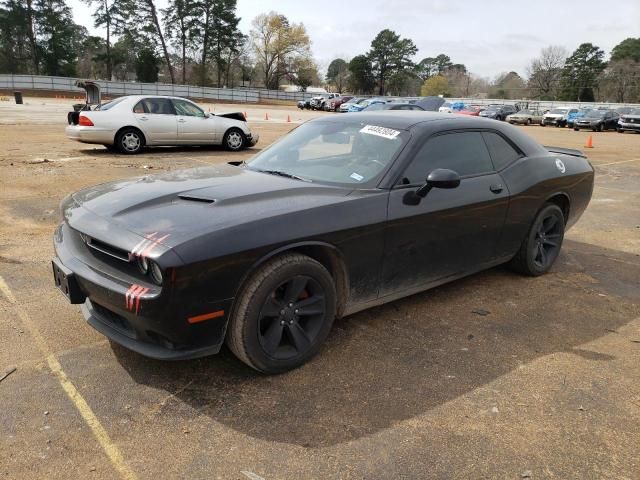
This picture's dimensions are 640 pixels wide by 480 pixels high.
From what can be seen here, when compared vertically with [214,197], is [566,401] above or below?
below

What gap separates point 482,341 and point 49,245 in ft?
14.1

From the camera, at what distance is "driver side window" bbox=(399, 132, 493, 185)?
373 centimetres

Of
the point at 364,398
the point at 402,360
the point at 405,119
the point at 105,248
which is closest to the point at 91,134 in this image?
the point at 405,119

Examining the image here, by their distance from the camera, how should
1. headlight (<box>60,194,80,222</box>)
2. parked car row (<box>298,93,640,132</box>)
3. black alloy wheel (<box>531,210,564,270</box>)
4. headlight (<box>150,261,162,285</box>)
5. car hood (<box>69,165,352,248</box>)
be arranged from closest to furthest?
headlight (<box>150,261,162,285</box>), car hood (<box>69,165,352,248</box>), headlight (<box>60,194,80,222</box>), black alloy wheel (<box>531,210,564,270</box>), parked car row (<box>298,93,640,132</box>)

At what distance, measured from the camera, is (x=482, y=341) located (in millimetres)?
3660

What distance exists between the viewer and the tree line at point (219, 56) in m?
65.3

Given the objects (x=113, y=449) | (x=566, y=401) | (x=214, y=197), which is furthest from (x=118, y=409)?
→ (x=566, y=401)

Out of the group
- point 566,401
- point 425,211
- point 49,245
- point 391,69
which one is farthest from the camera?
point 391,69

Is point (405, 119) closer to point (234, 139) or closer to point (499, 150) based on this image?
point (499, 150)

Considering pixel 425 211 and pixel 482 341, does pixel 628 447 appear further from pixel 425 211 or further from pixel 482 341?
pixel 425 211

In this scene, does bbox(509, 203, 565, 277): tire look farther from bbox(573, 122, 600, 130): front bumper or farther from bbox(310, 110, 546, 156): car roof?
bbox(573, 122, 600, 130): front bumper

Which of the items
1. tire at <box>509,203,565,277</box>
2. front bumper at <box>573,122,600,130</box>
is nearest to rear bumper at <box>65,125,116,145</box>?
tire at <box>509,203,565,277</box>

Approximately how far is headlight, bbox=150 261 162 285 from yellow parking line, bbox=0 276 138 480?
76 centimetres

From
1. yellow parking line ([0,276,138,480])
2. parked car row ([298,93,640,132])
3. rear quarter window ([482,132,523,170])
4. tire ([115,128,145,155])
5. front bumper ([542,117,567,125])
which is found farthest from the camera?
front bumper ([542,117,567,125])
